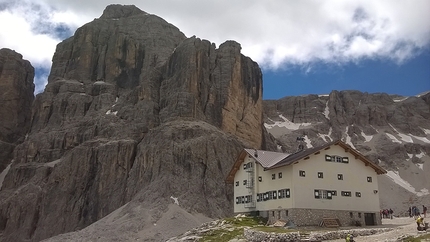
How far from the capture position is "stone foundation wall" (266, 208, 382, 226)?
55.9m

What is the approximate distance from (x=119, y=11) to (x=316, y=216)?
15159cm

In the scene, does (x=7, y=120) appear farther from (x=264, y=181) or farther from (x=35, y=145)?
(x=264, y=181)

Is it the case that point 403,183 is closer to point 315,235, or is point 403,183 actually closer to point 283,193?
point 283,193

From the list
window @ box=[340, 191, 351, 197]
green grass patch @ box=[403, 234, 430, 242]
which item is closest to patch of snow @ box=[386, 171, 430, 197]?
window @ box=[340, 191, 351, 197]

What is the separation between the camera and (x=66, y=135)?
14012 cm

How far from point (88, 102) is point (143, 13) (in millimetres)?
52238

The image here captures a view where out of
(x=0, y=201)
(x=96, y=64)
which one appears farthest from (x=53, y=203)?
(x=96, y=64)

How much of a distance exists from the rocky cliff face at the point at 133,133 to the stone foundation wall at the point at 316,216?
151ft

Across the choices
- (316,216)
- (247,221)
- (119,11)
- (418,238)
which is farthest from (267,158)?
(119,11)

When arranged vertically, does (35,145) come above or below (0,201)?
above

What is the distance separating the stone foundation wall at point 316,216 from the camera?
2202 inches

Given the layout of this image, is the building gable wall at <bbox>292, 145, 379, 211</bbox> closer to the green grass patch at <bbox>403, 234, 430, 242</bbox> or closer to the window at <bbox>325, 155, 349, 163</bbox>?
the window at <bbox>325, 155, 349, 163</bbox>

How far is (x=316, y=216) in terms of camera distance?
2226 inches

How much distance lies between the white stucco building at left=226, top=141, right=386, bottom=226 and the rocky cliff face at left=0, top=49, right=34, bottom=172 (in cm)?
13519
